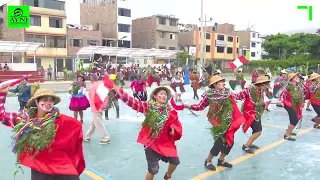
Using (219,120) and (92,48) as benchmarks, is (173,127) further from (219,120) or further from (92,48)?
(92,48)

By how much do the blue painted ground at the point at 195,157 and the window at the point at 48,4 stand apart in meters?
28.1

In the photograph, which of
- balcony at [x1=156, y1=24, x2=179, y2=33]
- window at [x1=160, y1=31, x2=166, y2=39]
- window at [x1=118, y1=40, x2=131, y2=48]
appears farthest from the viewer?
window at [x1=160, y1=31, x2=166, y2=39]

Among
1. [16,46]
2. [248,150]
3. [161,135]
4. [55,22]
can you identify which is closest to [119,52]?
[55,22]

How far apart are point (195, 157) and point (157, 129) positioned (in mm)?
2093

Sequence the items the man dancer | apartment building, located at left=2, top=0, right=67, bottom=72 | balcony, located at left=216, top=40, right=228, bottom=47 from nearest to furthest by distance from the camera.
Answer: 1. the man dancer
2. apartment building, located at left=2, top=0, right=67, bottom=72
3. balcony, located at left=216, top=40, right=228, bottom=47

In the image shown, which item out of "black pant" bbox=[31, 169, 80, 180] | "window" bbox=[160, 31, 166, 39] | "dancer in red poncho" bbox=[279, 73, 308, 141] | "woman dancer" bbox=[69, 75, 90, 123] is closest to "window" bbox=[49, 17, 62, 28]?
"window" bbox=[160, 31, 166, 39]

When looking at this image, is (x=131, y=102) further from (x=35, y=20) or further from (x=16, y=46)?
(x=35, y=20)

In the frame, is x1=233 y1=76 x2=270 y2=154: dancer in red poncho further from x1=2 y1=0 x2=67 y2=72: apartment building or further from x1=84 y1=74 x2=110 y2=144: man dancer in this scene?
x1=2 y1=0 x2=67 y2=72: apartment building

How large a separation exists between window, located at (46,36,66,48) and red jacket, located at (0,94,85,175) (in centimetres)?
3256

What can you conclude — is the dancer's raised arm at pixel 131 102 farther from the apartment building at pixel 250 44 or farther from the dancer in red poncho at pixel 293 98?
the apartment building at pixel 250 44

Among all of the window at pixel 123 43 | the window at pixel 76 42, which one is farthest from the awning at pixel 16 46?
the window at pixel 123 43

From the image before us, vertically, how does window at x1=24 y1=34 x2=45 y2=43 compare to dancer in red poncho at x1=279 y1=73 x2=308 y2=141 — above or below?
above

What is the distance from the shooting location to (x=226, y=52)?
184 feet

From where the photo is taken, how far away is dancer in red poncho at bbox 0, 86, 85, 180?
2.86 metres
